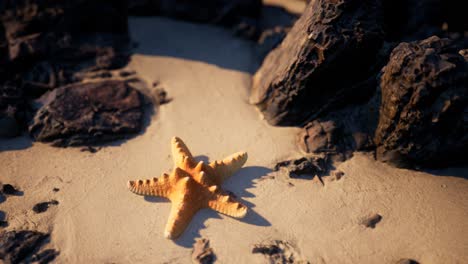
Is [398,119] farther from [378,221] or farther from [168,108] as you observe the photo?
[168,108]

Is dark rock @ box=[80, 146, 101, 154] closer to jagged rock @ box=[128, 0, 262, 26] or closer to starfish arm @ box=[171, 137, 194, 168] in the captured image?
starfish arm @ box=[171, 137, 194, 168]

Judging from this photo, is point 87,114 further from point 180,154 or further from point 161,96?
point 180,154

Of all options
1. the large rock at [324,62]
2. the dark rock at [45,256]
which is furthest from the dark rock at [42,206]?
the large rock at [324,62]

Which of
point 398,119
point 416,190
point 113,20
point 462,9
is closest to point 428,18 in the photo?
point 462,9

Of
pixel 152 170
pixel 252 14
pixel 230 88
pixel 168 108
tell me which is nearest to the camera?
pixel 152 170

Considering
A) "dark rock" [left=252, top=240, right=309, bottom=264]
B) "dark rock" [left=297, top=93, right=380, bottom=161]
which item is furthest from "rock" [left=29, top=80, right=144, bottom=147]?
"dark rock" [left=252, top=240, right=309, bottom=264]

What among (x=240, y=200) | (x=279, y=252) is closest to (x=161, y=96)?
(x=240, y=200)
